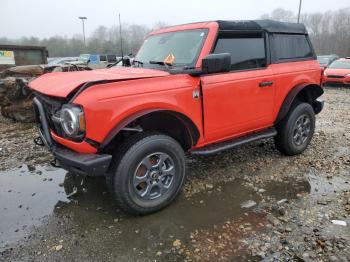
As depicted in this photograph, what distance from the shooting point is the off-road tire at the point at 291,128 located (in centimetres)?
489

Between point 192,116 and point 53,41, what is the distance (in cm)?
5515

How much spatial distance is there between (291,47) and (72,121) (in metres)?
3.52

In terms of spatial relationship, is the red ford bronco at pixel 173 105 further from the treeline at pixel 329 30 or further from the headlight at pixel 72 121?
the treeline at pixel 329 30

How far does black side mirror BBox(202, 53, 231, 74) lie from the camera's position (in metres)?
3.42

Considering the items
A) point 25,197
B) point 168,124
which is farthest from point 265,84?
point 25,197

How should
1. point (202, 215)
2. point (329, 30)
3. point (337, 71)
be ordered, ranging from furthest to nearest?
point (329, 30)
point (337, 71)
point (202, 215)

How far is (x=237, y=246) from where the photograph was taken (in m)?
3.00

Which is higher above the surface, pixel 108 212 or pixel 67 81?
pixel 67 81

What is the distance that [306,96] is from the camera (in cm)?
530

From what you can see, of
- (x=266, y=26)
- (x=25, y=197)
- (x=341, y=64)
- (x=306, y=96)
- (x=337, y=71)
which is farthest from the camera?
(x=341, y=64)

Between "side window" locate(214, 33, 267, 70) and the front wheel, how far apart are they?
4.54 ft

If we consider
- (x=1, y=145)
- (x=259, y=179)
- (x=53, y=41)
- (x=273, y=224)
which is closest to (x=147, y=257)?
(x=273, y=224)

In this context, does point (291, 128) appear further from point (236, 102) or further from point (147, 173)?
point (147, 173)

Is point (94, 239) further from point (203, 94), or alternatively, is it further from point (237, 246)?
point (203, 94)
